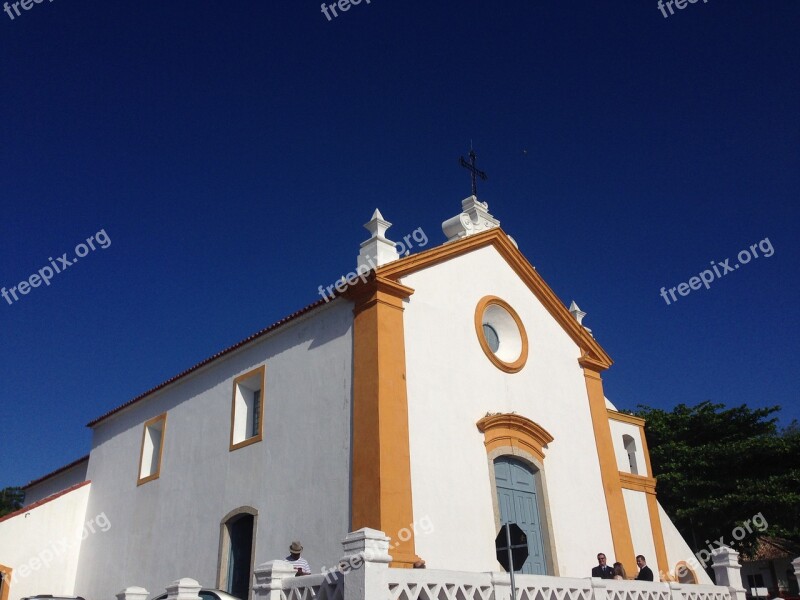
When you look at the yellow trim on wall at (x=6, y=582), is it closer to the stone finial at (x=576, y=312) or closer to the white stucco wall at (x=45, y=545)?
the white stucco wall at (x=45, y=545)

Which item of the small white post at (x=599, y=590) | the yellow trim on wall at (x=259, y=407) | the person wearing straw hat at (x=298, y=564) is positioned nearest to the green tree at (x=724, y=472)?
the small white post at (x=599, y=590)

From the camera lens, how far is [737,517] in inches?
964

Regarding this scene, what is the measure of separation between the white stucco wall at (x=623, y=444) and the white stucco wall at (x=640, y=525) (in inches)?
29.1

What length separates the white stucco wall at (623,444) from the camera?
17.9m

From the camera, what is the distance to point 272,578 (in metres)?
8.35

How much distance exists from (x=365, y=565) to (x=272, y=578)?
1.79 meters

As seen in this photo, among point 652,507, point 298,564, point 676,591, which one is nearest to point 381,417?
point 298,564

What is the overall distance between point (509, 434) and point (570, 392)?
3.14m

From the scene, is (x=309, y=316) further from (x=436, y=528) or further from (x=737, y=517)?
(x=737, y=517)

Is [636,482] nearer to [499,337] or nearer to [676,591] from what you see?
[499,337]

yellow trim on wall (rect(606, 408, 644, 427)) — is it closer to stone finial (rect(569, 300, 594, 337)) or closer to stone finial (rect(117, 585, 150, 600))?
stone finial (rect(569, 300, 594, 337))

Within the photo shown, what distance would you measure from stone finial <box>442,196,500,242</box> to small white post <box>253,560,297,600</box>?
8.87m

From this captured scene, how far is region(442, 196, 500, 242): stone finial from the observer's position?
1598cm

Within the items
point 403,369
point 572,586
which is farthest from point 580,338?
point 572,586
